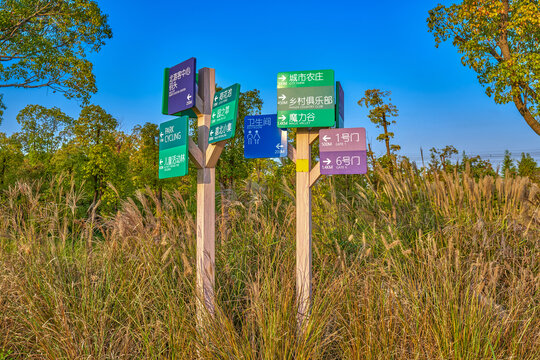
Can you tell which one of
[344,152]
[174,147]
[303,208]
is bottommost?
[303,208]

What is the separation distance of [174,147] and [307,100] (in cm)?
124

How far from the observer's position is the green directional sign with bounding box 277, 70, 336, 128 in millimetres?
3398

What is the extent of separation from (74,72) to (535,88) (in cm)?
1556

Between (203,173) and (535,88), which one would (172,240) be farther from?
(535,88)

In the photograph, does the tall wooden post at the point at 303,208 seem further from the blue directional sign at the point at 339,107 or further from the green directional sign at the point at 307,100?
the blue directional sign at the point at 339,107

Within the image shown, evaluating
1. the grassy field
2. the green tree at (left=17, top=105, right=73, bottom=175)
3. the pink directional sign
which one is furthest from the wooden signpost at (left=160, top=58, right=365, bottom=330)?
the green tree at (left=17, top=105, right=73, bottom=175)

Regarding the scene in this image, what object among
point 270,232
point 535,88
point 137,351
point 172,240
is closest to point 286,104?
point 270,232

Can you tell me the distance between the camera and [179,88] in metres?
3.63

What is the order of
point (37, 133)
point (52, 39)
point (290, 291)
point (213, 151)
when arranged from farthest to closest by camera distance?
point (37, 133), point (52, 39), point (213, 151), point (290, 291)

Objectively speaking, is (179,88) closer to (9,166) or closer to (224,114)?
(224,114)

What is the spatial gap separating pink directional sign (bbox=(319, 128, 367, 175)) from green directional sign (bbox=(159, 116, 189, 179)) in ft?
3.83

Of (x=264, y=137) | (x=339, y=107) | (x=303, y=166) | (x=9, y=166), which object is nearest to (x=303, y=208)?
(x=303, y=166)

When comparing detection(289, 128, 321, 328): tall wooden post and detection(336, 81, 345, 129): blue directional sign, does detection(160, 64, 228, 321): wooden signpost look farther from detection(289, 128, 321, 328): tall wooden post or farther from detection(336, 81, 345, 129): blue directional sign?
detection(336, 81, 345, 129): blue directional sign

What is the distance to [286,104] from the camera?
346cm
